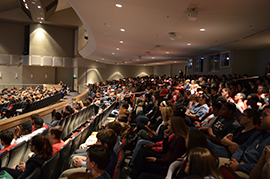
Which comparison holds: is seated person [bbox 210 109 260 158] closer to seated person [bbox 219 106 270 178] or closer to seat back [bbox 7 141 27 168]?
seated person [bbox 219 106 270 178]

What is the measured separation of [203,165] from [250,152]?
1.07m

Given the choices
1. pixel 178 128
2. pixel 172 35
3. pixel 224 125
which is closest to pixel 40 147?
pixel 178 128

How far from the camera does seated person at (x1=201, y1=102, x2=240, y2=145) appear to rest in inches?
124

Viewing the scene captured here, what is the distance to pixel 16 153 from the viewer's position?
9.43 ft

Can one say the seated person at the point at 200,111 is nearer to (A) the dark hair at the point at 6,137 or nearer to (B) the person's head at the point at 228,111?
(B) the person's head at the point at 228,111

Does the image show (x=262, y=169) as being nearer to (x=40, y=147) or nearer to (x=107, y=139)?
(x=107, y=139)

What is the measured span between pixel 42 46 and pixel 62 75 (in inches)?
146

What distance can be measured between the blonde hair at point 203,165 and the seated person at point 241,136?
1.29 meters

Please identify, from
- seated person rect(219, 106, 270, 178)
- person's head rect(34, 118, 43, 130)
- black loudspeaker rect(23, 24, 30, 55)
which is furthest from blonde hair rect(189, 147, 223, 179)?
black loudspeaker rect(23, 24, 30, 55)

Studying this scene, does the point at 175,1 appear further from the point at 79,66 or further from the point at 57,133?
the point at 79,66

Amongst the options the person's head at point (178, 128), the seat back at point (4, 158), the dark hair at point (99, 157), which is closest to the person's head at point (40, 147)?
the seat back at point (4, 158)

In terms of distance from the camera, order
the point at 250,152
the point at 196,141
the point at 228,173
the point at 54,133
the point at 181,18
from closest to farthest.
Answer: the point at 228,173
the point at 196,141
the point at 250,152
the point at 54,133
the point at 181,18

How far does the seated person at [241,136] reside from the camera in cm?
269

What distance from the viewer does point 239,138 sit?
280 cm
